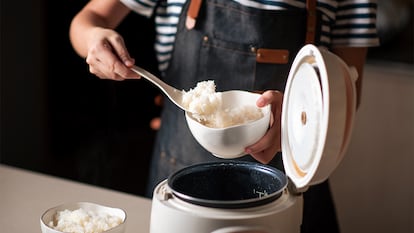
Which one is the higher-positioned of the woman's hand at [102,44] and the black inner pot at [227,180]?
the woman's hand at [102,44]

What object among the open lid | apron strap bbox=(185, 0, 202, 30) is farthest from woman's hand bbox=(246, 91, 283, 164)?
apron strap bbox=(185, 0, 202, 30)

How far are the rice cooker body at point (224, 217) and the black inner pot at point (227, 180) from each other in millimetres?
69

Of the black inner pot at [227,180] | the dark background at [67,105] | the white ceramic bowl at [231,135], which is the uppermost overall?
the white ceramic bowl at [231,135]

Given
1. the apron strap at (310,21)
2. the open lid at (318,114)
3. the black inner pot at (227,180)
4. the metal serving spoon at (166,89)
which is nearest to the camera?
the open lid at (318,114)

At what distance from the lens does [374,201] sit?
Answer: 6.07ft

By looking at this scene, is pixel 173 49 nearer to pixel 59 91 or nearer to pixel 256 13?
pixel 256 13

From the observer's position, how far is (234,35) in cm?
124

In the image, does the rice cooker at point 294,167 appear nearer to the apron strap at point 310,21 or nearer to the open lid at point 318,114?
the open lid at point 318,114

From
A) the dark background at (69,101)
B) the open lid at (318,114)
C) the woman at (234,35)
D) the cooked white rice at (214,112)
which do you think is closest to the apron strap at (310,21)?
the woman at (234,35)

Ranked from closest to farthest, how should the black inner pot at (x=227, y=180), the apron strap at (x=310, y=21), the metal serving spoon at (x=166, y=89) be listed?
1. the black inner pot at (x=227, y=180)
2. the metal serving spoon at (x=166, y=89)
3. the apron strap at (x=310, y=21)

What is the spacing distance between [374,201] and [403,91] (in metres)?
0.31

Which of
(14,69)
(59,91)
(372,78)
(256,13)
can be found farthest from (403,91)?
(14,69)

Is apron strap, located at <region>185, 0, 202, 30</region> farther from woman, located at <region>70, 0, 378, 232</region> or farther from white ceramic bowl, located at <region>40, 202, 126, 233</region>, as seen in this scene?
white ceramic bowl, located at <region>40, 202, 126, 233</region>

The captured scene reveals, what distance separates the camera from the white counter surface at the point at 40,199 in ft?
3.32
